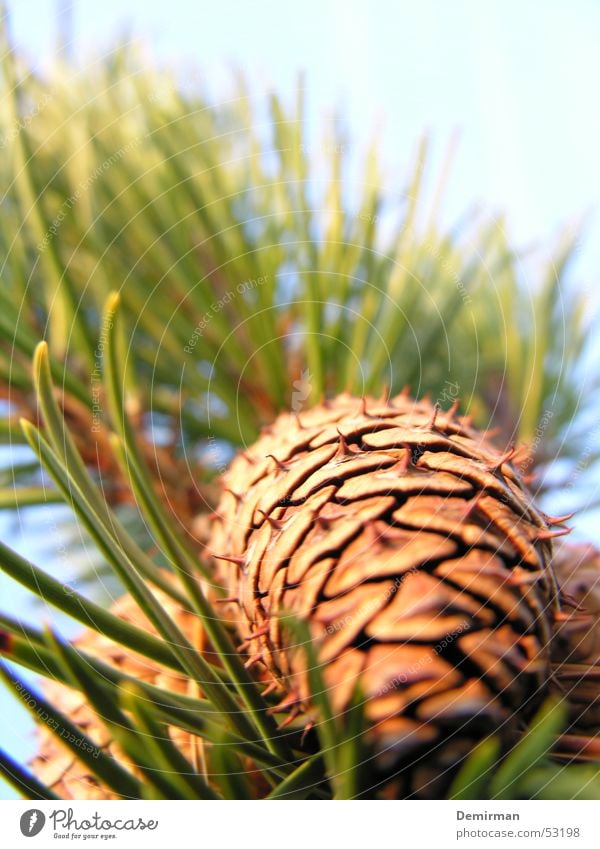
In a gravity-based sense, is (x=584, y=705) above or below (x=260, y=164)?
below

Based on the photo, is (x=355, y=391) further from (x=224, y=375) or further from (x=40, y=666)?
(x=40, y=666)

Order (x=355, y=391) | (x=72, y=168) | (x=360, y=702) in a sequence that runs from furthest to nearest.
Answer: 1. (x=72, y=168)
2. (x=355, y=391)
3. (x=360, y=702)

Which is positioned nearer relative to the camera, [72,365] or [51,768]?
[51,768]

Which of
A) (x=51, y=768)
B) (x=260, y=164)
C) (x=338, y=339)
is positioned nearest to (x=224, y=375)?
(x=338, y=339)

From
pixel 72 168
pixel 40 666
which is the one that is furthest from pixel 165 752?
pixel 72 168

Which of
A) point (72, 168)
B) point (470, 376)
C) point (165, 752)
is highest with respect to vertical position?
point (72, 168)

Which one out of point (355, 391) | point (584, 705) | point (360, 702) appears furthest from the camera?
point (355, 391)
